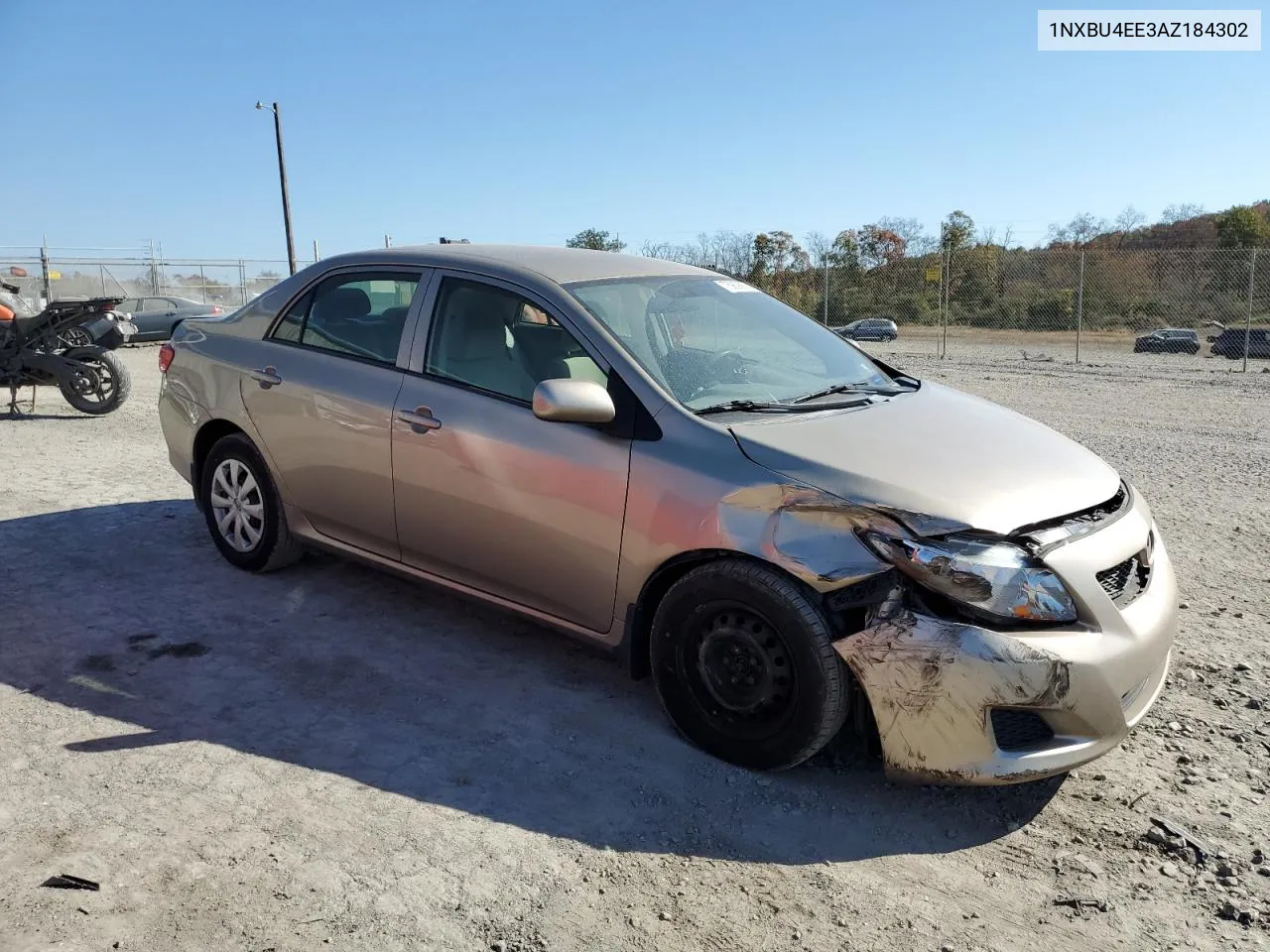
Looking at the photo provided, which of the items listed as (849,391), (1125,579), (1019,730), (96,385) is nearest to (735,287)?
(849,391)

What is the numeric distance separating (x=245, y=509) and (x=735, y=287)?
9.00ft

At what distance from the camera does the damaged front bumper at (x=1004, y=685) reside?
9.43ft

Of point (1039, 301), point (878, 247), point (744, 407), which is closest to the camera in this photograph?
point (744, 407)

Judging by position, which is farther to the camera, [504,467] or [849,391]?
[849,391]

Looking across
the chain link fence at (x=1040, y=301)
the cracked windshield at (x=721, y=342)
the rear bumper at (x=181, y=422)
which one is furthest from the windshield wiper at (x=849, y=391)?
the chain link fence at (x=1040, y=301)

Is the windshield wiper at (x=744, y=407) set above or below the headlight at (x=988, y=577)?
above

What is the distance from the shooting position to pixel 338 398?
448cm

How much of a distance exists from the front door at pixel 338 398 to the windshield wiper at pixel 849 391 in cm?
174

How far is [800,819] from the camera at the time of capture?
3104 mm

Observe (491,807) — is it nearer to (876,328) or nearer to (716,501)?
(716,501)

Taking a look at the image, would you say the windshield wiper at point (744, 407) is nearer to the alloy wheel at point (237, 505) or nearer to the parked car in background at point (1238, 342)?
the alloy wheel at point (237, 505)

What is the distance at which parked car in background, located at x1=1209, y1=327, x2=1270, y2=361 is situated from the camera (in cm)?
2061

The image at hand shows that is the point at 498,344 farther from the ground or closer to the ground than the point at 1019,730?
farther from the ground

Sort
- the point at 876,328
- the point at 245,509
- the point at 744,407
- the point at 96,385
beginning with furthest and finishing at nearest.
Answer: the point at 876,328, the point at 96,385, the point at 245,509, the point at 744,407
